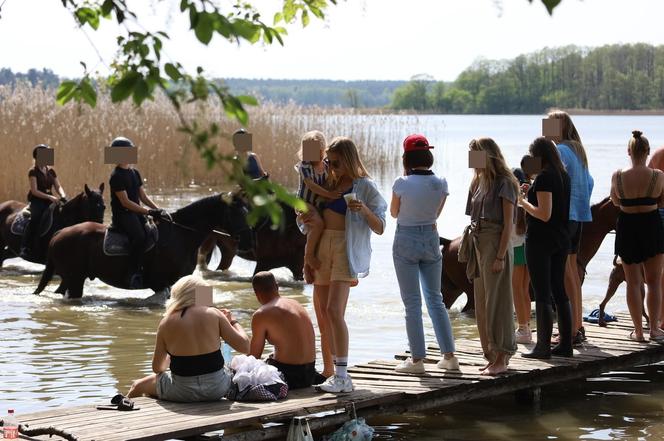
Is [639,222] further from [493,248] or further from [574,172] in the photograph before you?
[493,248]

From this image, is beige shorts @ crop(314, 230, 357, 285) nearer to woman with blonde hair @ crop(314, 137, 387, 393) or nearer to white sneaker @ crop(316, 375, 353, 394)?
woman with blonde hair @ crop(314, 137, 387, 393)

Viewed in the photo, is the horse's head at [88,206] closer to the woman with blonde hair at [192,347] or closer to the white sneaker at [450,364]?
the white sneaker at [450,364]

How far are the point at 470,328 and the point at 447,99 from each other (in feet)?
302

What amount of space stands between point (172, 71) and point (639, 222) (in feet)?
21.8

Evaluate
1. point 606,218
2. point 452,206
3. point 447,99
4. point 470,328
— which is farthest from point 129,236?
point 447,99

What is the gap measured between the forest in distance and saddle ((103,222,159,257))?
72971 mm

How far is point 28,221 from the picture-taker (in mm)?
16797

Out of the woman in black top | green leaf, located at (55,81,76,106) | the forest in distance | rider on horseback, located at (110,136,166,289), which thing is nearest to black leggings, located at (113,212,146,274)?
rider on horseback, located at (110,136,166,289)

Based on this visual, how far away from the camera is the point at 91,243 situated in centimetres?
1465

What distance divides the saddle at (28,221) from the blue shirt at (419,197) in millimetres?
8694

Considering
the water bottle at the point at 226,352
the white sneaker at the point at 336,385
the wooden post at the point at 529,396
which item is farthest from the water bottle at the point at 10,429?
the wooden post at the point at 529,396

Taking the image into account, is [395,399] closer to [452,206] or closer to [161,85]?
[161,85]

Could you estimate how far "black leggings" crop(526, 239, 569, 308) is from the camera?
930cm

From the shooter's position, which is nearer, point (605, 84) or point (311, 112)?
point (311, 112)
